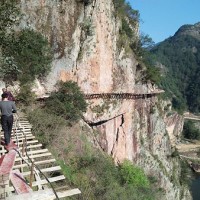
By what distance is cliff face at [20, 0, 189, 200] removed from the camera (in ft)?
87.5

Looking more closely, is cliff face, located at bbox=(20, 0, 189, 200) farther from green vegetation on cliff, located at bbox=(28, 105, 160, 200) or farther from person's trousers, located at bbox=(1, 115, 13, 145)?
person's trousers, located at bbox=(1, 115, 13, 145)

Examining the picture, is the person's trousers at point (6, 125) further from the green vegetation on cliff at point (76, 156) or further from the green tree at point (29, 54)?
the green tree at point (29, 54)

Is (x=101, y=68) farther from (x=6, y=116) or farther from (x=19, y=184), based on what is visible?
(x=19, y=184)

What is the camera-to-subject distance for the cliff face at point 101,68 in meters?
26.7

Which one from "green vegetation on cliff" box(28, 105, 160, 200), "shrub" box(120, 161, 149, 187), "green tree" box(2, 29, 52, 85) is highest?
Result: "green tree" box(2, 29, 52, 85)

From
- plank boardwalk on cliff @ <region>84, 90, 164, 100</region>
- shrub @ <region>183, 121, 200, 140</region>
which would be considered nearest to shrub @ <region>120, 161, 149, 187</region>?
plank boardwalk on cliff @ <region>84, 90, 164, 100</region>

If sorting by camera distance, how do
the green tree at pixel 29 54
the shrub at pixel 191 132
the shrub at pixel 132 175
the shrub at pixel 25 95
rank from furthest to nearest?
the shrub at pixel 191 132 < the shrub at pixel 132 175 < the green tree at pixel 29 54 < the shrub at pixel 25 95

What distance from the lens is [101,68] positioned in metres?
29.7

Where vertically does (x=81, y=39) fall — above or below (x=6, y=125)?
above

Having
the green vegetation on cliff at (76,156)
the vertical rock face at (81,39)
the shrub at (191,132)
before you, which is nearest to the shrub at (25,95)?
the green vegetation on cliff at (76,156)

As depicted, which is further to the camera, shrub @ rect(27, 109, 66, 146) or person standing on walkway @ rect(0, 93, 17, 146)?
shrub @ rect(27, 109, 66, 146)

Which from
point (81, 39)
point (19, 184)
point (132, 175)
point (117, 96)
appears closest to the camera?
point (19, 184)

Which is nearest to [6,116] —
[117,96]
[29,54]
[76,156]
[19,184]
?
[19,184]

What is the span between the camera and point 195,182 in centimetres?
7362
